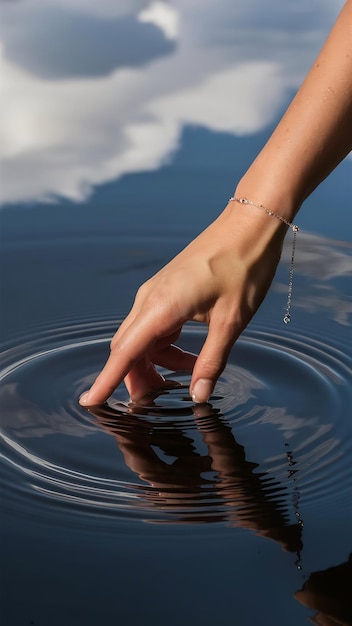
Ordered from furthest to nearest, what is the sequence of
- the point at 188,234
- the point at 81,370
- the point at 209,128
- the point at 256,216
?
the point at 209,128
the point at 188,234
the point at 81,370
the point at 256,216

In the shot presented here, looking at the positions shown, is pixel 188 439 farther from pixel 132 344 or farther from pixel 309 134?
Answer: pixel 309 134

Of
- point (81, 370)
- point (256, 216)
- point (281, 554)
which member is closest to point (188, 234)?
point (81, 370)

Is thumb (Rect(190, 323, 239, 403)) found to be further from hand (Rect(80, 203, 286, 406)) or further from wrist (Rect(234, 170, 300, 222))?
wrist (Rect(234, 170, 300, 222))

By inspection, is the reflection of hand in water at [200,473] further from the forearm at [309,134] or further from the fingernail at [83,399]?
the forearm at [309,134]

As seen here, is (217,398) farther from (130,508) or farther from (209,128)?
(209,128)

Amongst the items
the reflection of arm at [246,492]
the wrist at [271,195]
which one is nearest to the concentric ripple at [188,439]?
the reflection of arm at [246,492]

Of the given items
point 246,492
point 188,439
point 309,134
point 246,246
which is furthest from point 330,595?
point 309,134
